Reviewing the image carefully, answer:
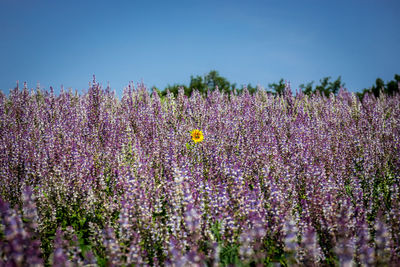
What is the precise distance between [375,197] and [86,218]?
3.60 m

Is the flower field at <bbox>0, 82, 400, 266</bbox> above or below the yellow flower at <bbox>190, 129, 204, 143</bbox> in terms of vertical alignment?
below

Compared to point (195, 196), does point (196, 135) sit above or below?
above

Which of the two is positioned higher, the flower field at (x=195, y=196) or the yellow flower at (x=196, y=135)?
the yellow flower at (x=196, y=135)

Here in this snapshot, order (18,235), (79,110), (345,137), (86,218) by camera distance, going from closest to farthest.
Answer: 1. (18,235)
2. (86,218)
3. (345,137)
4. (79,110)

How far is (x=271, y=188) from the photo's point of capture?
2.66 m

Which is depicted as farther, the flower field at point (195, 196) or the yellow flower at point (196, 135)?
the yellow flower at point (196, 135)

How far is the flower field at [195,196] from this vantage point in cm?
204

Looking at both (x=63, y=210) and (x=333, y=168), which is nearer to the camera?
(x=63, y=210)

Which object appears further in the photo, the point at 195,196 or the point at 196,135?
the point at 196,135

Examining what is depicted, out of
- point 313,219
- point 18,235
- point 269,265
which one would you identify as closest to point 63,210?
point 18,235

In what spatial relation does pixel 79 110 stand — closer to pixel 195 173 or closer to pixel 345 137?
pixel 195 173

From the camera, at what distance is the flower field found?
2.04 m

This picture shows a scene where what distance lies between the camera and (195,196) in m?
2.58

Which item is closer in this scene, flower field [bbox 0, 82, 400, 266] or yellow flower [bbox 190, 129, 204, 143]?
flower field [bbox 0, 82, 400, 266]
